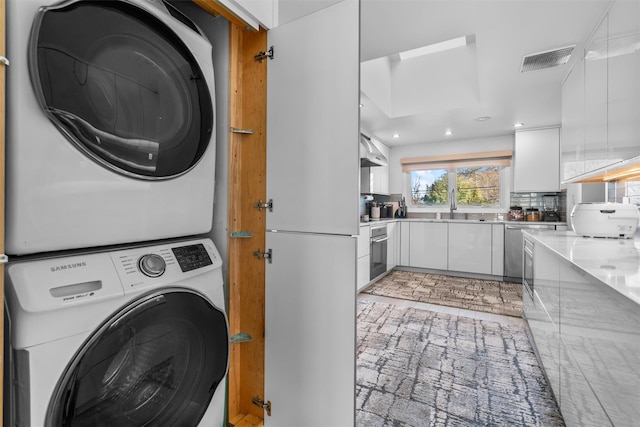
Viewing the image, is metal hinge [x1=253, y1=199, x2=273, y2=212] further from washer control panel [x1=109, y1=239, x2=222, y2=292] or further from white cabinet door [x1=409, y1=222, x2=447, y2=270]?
white cabinet door [x1=409, y1=222, x2=447, y2=270]

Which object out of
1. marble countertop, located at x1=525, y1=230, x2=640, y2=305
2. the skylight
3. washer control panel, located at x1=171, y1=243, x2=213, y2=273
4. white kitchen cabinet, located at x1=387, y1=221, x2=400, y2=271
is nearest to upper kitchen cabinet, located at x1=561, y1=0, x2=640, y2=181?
marble countertop, located at x1=525, y1=230, x2=640, y2=305

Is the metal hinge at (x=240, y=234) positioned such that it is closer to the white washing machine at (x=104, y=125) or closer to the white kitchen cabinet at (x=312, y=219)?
the white kitchen cabinet at (x=312, y=219)

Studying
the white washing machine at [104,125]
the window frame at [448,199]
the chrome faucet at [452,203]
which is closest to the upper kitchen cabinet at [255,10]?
the white washing machine at [104,125]

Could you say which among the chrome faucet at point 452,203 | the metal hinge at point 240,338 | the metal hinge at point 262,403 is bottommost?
the metal hinge at point 262,403

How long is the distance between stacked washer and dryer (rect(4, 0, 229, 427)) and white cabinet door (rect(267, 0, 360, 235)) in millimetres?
312

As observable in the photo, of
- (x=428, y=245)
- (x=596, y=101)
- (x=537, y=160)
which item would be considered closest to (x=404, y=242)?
(x=428, y=245)

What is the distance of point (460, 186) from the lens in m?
5.42

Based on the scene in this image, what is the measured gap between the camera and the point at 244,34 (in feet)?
4.98

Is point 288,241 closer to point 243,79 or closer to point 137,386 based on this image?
point 137,386

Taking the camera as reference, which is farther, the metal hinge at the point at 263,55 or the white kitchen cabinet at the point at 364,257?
the white kitchen cabinet at the point at 364,257

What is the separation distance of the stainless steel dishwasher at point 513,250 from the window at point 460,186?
0.86m

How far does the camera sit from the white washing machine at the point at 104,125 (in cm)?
76

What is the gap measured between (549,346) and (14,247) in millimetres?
2418

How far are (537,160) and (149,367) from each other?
209 inches
